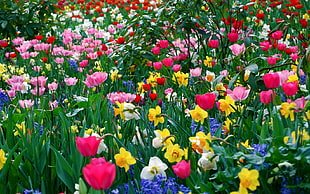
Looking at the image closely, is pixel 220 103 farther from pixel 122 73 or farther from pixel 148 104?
pixel 122 73

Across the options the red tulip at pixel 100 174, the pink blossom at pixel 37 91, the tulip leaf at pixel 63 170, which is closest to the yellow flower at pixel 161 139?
the tulip leaf at pixel 63 170

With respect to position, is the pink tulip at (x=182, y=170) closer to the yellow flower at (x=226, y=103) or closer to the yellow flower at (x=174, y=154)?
the yellow flower at (x=174, y=154)

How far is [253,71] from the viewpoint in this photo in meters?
2.08

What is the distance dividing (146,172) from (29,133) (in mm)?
571

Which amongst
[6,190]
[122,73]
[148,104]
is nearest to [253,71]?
[148,104]

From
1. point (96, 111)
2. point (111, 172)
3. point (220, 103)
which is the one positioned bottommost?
point (96, 111)

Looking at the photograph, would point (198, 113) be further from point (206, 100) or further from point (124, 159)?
point (124, 159)

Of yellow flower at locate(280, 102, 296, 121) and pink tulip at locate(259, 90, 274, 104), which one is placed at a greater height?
yellow flower at locate(280, 102, 296, 121)

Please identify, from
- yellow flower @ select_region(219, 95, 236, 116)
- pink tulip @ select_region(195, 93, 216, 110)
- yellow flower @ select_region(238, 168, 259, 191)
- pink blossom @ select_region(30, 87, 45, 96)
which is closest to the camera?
yellow flower @ select_region(238, 168, 259, 191)

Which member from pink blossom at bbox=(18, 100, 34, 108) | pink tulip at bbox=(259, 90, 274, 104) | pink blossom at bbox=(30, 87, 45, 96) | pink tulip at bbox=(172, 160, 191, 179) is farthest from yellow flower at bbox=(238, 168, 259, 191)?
pink blossom at bbox=(30, 87, 45, 96)

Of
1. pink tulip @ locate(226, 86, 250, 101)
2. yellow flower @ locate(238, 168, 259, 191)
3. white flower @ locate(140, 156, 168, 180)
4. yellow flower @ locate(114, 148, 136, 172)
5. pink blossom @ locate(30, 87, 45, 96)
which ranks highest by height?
pink tulip @ locate(226, 86, 250, 101)

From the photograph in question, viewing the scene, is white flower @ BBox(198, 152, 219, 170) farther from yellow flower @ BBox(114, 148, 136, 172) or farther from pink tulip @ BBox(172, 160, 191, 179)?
yellow flower @ BBox(114, 148, 136, 172)

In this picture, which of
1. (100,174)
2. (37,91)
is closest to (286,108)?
(100,174)

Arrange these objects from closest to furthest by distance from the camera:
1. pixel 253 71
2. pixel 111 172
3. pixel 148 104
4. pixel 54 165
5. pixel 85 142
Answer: pixel 111 172
pixel 85 142
pixel 54 165
pixel 253 71
pixel 148 104
